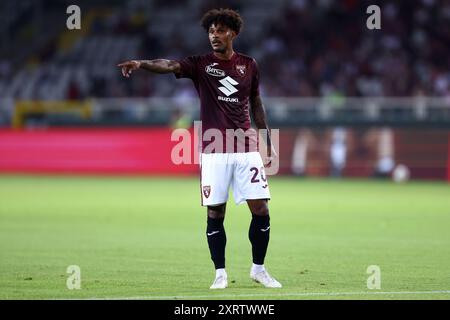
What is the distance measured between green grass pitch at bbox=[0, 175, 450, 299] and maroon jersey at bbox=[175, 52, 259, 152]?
1580mm

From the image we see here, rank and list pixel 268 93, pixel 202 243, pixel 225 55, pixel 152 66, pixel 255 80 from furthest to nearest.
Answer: pixel 268 93, pixel 202 243, pixel 255 80, pixel 225 55, pixel 152 66

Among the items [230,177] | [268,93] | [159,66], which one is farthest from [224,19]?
[268,93]

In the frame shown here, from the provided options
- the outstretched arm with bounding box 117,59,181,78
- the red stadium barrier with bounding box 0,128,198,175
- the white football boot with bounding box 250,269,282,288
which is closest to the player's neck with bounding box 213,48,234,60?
the outstretched arm with bounding box 117,59,181,78

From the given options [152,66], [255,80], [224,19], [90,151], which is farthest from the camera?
[90,151]

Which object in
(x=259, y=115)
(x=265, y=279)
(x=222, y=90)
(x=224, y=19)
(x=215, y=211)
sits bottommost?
(x=265, y=279)

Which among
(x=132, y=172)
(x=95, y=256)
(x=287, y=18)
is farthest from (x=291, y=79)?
(x=95, y=256)

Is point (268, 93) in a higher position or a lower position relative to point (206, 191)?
higher

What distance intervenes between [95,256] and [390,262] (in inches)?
145

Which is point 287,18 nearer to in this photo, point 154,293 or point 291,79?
point 291,79

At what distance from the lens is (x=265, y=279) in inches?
421

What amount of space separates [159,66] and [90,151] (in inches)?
965

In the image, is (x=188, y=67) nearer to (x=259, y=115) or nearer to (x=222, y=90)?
(x=222, y=90)

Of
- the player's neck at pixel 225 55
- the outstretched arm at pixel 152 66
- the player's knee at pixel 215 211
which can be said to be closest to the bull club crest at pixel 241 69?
the player's neck at pixel 225 55
